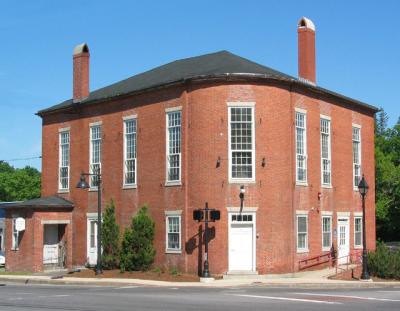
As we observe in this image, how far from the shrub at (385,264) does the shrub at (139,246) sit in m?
10.4

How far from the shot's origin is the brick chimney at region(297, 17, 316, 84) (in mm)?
38094

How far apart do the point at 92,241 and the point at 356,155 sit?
617 inches

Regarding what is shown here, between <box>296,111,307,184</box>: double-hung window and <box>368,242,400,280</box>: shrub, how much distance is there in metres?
5.11

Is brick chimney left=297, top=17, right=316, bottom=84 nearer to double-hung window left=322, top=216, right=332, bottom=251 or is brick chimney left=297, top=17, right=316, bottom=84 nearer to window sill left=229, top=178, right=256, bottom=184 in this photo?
double-hung window left=322, top=216, right=332, bottom=251

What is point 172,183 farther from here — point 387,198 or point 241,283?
point 387,198

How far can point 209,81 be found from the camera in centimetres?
3294

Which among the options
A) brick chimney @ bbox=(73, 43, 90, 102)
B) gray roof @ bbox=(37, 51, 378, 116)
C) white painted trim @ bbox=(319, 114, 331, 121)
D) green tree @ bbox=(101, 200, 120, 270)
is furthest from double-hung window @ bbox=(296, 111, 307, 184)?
brick chimney @ bbox=(73, 43, 90, 102)

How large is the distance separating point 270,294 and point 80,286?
9371 millimetres

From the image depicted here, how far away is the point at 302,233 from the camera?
3469 cm

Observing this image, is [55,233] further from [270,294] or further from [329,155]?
[270,294]

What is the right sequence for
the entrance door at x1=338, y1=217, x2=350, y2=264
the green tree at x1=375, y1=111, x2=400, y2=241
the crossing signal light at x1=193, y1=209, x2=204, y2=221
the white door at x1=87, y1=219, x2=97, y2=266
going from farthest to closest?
1. the green tree at x1=375, y1=111, x2=400, y2=241
2. the white door at x1=87, y1=219, x2=97, y2=266
3. the entrance door at x1=338, y1=217, x2=350, y2=264
4. the crossing signal light at x1=193, y1=209, x2=204, y2=221

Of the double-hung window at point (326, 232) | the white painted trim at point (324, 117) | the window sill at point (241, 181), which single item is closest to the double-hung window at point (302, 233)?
the double-hung window at point (326, 232)

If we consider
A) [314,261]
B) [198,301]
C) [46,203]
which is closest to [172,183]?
[314,261]

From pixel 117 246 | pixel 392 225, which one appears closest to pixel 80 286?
pixel 117 246
